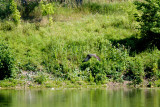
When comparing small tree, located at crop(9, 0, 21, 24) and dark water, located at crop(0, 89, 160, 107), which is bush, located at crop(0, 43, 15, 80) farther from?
small tree, located at crop(9, 0, 21, 24)

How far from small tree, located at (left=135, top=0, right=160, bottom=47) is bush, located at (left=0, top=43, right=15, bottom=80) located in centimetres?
926

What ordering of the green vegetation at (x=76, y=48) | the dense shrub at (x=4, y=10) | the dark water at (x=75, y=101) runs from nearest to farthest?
the dark water at (x=75, y=101)
the green vegetation at (x=76, y=48)
the dense shrub at (x=4, y=10)

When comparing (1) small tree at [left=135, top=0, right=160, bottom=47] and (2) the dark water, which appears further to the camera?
(1) small tree at [left=135, top=0, right=160, bottom=47]

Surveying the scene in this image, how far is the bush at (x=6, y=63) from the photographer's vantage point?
62.6 feet

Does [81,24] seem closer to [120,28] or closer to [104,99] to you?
[120,28]

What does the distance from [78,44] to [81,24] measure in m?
3.57

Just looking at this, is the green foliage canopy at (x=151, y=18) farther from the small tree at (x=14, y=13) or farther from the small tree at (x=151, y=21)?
the small tree at (x=14, y=13)

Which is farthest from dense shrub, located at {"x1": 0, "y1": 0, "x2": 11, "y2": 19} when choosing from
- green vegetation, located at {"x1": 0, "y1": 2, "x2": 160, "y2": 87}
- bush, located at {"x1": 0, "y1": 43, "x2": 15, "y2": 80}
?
bush, located at {"x1": 0, "y1": 43, "x2": 15, "y2": 80}

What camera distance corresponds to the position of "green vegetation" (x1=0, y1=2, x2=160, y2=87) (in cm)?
2003

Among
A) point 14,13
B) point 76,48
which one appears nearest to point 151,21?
point 76,48

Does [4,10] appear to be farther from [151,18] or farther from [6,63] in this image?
[151,18]

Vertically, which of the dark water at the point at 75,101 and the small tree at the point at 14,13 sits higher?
the small tree at the point at 14,13

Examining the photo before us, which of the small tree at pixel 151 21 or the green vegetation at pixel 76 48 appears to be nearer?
the green vegetation at pixel 76 48

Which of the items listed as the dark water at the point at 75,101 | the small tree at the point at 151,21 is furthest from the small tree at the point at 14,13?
the dark water at the point at 75,101
